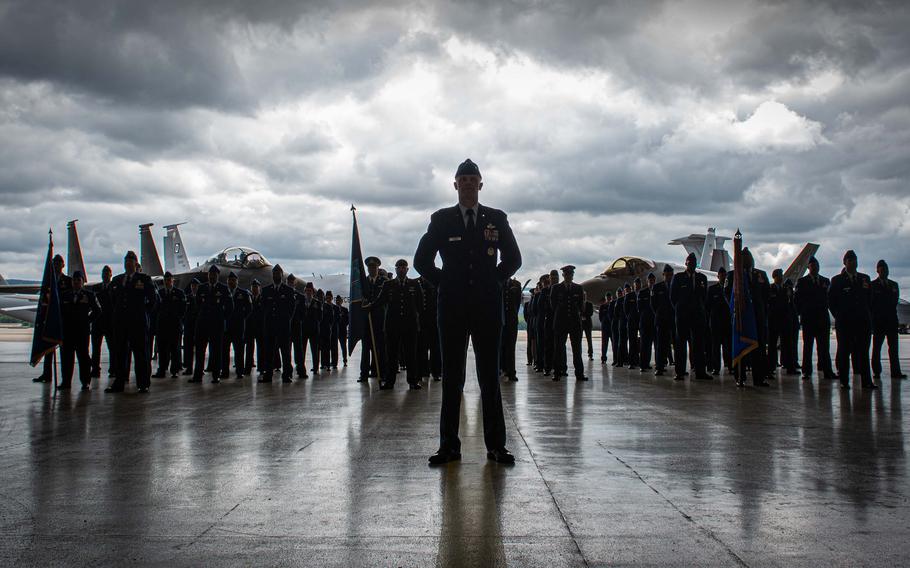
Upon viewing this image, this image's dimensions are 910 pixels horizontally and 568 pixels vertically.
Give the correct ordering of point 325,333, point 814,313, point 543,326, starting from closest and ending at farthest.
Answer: point 814,313, point 543,326, point 325,333

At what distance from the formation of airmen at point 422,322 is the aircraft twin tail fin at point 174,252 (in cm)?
3216

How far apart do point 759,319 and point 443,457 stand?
8.64m

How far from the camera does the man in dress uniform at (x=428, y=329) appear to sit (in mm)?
12695

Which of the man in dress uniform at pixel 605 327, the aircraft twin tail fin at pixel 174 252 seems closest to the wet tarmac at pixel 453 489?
the man in dress uniform at pixel 605 327

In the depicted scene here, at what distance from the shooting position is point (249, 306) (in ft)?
45.0

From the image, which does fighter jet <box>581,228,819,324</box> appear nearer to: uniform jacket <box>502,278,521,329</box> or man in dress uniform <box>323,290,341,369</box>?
uniform jacket <box>502,278,521,329</box>

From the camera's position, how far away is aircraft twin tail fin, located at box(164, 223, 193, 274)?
45175 millimetres

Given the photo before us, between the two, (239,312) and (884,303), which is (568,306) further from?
(239,312)

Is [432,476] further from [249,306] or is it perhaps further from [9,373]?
[9,373]

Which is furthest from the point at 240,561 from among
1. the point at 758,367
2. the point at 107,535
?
the point at 758,367

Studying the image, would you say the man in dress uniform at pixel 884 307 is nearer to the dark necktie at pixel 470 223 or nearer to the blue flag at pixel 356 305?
the blue flag at pixel 356 305

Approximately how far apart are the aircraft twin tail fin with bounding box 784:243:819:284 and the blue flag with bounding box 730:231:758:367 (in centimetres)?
2519

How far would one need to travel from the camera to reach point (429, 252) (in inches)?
206

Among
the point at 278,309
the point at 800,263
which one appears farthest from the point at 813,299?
the point at 800,263
